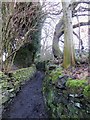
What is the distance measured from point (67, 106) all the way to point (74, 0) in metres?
6.15

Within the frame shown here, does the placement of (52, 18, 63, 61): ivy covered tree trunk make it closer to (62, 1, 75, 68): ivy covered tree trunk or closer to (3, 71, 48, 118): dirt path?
(3, 71, 48, 118): dirt path

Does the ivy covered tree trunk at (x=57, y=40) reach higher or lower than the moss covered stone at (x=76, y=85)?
higher

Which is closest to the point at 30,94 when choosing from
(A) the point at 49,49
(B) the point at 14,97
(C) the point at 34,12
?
(B) the point at 14,97

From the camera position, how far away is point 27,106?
695 cm

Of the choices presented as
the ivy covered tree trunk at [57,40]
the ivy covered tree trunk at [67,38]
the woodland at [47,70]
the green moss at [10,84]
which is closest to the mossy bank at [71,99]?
the woodland at [47,70]

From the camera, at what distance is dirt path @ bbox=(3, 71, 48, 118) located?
631 centimetres

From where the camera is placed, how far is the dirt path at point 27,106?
6.31 meters

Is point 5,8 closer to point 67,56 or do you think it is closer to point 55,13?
point 55,13

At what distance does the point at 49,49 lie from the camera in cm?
2189

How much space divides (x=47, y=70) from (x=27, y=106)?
3.04 meters

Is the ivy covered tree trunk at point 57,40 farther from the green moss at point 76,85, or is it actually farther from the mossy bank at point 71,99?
the green moss at point 76,85

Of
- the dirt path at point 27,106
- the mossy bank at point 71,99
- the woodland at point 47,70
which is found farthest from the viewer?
the dirt path at point 27,106

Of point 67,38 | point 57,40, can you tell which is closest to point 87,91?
point 67,38

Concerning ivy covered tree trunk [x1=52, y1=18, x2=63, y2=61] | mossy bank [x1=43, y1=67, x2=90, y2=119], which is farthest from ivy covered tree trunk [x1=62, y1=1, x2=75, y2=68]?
ivy covered tree trunk [x1=52, y1=18, x2=63, y2=61]
